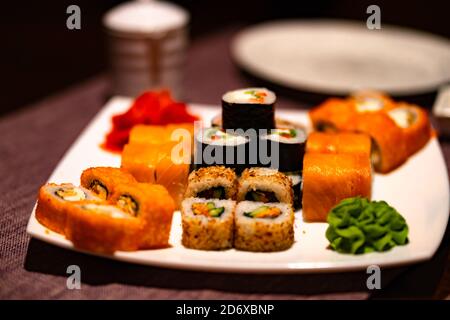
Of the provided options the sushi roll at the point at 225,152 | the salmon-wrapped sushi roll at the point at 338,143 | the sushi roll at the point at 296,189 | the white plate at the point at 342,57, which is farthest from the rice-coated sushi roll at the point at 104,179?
the white plate at the point at 342,57

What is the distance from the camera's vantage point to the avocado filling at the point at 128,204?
1.61 metres

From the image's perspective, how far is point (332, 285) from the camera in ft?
5.10

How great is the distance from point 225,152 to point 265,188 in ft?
0.68

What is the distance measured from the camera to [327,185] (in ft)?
5.94

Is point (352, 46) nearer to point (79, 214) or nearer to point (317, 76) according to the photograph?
point (317, 76)

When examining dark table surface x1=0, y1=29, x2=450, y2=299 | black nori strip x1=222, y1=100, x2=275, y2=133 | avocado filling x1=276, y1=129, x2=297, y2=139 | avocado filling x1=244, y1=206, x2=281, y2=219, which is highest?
black nori strip x1=222, y1=100, x2=275, y2=133

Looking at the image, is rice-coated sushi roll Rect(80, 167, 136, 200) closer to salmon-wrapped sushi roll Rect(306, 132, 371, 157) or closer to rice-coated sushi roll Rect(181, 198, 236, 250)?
rice-coated sushi roll Rect(181, 198, 236, 250)

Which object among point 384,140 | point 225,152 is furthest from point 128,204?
point 384,140

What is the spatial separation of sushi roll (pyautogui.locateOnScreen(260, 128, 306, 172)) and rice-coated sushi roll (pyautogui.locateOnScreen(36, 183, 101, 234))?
0.59 meters

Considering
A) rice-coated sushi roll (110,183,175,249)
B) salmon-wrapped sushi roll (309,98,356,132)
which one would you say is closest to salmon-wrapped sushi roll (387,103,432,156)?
salmon-wrapped sushi roll (309,98,356,132)

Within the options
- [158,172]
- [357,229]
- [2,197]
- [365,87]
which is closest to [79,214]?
[158,172]

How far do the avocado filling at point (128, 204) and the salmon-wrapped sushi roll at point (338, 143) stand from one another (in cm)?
70

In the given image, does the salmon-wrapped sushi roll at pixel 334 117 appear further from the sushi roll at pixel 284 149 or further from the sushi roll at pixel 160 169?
the sushi roll at pixel 160 169

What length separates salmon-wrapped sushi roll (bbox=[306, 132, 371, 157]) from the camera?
6.61 ft
